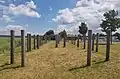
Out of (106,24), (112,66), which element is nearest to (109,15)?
(106,24)

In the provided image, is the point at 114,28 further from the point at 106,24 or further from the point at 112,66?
the point at 112,66

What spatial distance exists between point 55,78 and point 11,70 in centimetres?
261

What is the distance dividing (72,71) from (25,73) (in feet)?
6.81

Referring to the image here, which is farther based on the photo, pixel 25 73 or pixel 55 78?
pixel 25 73

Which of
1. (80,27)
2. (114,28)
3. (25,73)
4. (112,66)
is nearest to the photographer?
(25,73)

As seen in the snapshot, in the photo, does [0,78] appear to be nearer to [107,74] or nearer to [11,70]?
[11,70]

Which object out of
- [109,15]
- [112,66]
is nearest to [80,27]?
[109,15]

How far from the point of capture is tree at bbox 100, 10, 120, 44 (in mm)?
61344

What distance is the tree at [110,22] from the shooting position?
201 feet

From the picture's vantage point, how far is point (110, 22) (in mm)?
62156

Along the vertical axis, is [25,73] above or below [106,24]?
below

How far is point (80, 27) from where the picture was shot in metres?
106

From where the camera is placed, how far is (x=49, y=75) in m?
10.4

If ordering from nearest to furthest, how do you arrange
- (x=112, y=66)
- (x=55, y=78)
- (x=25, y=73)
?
1. (x=55, y=78)
2. (x=25, y=73)
3. (x=112, y=66)
